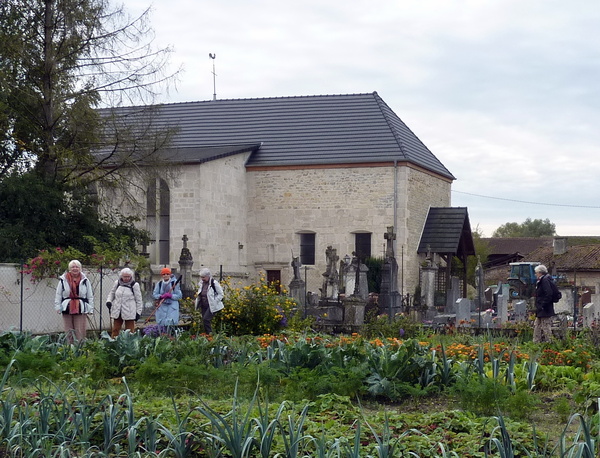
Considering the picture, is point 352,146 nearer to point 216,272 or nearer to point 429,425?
point 216,272

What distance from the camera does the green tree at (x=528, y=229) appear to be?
103 m

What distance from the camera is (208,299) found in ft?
49.2

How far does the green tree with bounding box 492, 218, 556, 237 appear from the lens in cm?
10331

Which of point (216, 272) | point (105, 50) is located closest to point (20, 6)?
point (105, 50)

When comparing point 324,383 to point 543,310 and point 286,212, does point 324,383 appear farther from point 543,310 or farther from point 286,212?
point 286,212

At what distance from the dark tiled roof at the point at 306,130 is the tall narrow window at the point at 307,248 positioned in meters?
3.17

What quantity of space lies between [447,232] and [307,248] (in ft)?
19.6

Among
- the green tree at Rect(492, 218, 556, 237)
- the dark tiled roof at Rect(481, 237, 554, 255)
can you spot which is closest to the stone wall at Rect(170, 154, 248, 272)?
the dark tiled roof at Rect(481, 237, 554, 255)

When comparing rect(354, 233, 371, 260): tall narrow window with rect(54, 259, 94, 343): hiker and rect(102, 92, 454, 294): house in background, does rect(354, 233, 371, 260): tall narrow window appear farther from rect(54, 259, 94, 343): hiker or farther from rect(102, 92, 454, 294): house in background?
rect(54, 259, 94, 343): hiker

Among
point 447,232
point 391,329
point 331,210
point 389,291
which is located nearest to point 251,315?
point 391,329

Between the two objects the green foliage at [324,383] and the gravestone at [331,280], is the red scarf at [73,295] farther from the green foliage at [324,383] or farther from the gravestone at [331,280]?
the gravestone at [331,280]

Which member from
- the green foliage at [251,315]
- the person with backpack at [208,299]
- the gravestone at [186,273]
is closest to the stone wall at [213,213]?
the gravestone at [186,273]

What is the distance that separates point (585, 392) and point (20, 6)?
19.5 meters

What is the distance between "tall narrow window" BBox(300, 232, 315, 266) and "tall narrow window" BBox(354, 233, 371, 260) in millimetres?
1890
